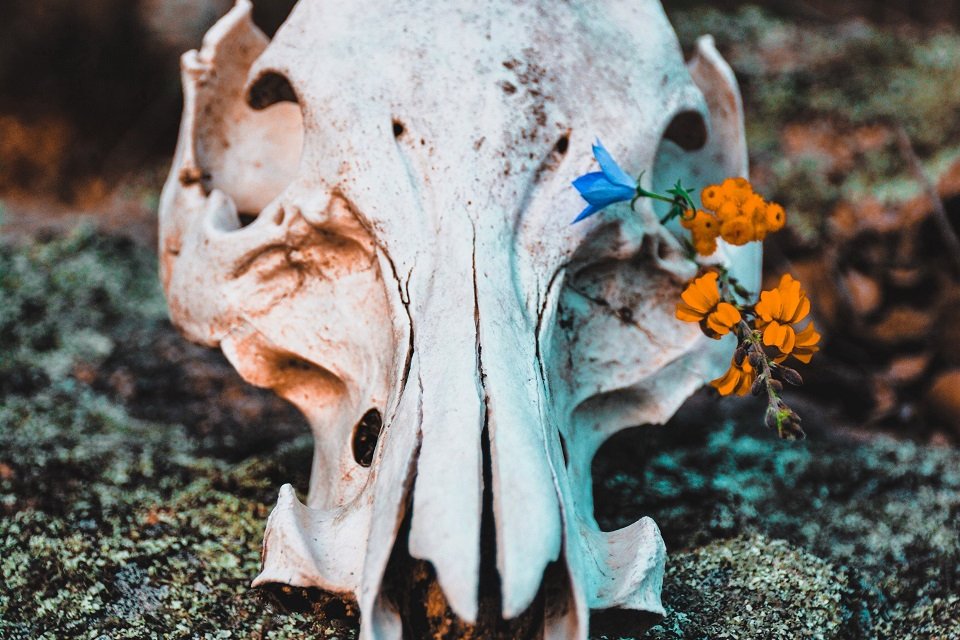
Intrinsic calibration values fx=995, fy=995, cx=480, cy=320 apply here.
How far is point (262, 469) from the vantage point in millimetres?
1738

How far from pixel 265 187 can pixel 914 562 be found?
1.22 metres

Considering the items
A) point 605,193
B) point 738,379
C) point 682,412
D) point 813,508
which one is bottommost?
point 682,412

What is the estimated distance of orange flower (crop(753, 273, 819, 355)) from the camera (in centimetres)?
129

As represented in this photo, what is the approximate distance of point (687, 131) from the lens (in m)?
1.65

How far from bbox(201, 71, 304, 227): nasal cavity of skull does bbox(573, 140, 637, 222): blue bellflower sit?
583 millimetres

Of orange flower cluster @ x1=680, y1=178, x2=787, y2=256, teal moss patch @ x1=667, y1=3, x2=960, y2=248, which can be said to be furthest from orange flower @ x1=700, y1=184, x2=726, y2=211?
teal moss patch @ x1=667, y1=3, x2=960, y2=248

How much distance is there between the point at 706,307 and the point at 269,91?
2.67 feet

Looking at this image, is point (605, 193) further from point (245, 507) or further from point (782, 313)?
point (245, 507)

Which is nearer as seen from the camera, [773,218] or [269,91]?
[773,218]

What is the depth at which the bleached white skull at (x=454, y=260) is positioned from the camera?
1080mm

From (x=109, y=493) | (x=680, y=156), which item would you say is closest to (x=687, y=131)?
(x=680, y=156)

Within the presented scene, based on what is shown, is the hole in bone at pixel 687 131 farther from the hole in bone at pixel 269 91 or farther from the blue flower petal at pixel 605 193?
the hole in bone at pixel 269 91


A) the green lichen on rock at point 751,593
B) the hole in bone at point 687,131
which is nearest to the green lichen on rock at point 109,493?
the green lichen on rock at point 751,593

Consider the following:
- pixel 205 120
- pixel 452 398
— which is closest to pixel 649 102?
pixel 452 398
